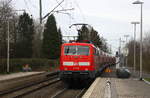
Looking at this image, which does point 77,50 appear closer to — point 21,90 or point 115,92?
point 21,90

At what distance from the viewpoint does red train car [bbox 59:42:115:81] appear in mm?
19484

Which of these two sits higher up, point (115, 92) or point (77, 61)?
point (77, 61)

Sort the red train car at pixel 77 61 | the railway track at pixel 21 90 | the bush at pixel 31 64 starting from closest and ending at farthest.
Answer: the railway track at pixel 21 90, the red train car at pixel 77 61, the bush at pixel 31 64

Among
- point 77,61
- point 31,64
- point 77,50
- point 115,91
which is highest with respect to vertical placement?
point 77,50

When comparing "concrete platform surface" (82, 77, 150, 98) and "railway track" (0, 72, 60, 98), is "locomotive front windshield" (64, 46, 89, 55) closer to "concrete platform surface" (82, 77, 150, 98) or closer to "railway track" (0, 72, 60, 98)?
"concrete platform surface" (82, 77, 150, 98)

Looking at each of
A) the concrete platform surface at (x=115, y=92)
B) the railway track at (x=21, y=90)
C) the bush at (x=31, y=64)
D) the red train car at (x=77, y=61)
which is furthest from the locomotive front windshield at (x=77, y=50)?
the bush at (x=31, y=64)

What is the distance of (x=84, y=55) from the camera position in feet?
65.7

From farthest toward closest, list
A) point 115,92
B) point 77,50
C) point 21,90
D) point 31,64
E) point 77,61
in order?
1. point 31,64
2. point 77,50
3. point 77,61
4. point 21,90
5. point 115,92

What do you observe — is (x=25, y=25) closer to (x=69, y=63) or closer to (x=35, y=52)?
(x=35, y=52)

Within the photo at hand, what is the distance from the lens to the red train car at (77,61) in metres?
19.5

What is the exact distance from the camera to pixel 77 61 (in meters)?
19.8

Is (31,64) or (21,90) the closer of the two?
(21,90)

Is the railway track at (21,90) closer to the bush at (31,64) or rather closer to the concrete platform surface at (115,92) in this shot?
the concrete platform surface at (115,92)

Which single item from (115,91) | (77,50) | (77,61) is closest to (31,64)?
(77,50)
